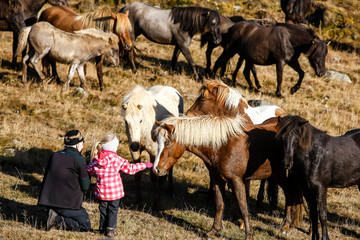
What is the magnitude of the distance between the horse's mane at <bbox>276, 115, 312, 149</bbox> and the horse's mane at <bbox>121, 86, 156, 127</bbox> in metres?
2.43

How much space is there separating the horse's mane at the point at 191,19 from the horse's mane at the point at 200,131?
31.0 feet

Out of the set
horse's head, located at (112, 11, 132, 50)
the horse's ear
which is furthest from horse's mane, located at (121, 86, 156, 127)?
horse's head, located at (112, 11, 132, 50)

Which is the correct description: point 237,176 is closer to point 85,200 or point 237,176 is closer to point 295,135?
point 295,135

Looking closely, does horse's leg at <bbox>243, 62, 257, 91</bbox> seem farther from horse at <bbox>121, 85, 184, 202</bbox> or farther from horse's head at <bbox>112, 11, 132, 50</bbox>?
horse at <bbox>121, 85, 184, 202</bbox>

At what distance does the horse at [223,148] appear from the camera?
20.5 feet

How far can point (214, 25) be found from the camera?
15352 millimetres

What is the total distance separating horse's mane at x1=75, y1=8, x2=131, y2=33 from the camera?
43.3ft

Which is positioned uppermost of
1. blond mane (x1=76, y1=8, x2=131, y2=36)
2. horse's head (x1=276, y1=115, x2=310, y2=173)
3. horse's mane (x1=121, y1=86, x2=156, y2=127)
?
horse's head (x1=276, y1=115, x2=310, y2=173)

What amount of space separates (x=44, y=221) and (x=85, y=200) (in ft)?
4.29

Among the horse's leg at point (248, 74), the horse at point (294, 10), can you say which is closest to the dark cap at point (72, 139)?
the horse's leg at point (248, 74)

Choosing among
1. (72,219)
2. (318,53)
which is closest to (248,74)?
(318,53)

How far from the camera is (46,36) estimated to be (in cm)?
1152

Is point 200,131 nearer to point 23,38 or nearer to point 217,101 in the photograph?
point 217,101

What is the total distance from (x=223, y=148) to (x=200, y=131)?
43 centimetres
